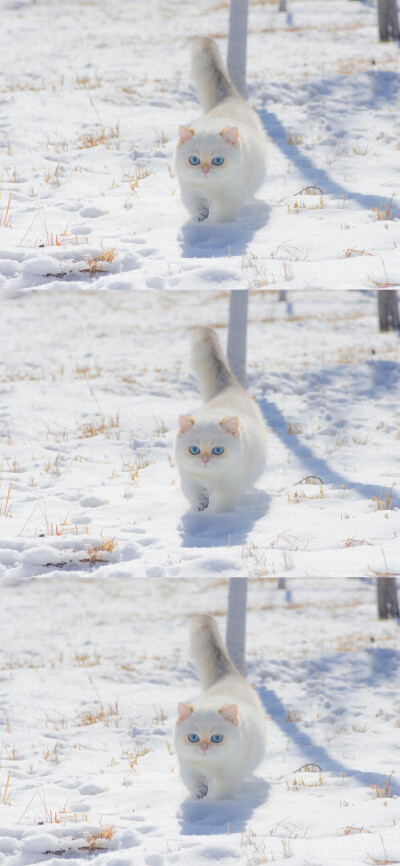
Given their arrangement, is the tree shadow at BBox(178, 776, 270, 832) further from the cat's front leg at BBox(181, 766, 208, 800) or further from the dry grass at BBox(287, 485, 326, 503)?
the dry grass at BBox(287, 485, 326, 503)

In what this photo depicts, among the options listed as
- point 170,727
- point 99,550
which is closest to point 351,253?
point 99,550

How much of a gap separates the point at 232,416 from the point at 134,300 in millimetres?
6862

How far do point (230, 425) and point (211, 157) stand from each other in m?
1.72

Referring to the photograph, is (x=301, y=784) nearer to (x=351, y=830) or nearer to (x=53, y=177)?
(x=351, y=830)

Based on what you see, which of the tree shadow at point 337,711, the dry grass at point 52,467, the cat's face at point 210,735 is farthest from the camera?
the dry grass at point 52,467

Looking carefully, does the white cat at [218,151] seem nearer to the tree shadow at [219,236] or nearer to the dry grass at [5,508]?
the tree shadow at [219,236]

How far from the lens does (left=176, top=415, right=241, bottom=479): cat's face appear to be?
213 inches

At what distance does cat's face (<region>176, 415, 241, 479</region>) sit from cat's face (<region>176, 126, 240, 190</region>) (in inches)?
60.3

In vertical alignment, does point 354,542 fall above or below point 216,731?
above

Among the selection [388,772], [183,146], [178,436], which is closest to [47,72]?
[183,146]

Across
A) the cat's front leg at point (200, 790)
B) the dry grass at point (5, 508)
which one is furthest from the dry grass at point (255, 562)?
the dry grass at point (5, 508)

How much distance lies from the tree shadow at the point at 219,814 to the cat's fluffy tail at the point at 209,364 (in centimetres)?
263

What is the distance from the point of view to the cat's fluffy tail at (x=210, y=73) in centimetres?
623

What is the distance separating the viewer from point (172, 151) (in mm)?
7117
